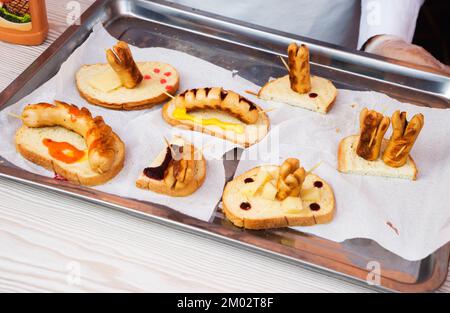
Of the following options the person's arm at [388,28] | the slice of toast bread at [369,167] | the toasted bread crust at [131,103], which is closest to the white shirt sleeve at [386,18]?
the person's arm at [388,28]

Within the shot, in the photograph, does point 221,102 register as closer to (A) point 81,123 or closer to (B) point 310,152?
(B) point 310,152

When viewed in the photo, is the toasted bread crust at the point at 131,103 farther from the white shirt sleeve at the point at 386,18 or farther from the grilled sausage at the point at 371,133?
the white shirt sleeve at the point at 386,18

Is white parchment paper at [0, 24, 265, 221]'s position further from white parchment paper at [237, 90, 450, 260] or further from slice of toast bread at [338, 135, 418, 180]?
slice of toast bread at [338, 135, 418, 180]

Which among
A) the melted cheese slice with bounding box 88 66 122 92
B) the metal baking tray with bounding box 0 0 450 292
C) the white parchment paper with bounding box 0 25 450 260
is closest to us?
the metal baking tray with bounding box 0 0 450 292

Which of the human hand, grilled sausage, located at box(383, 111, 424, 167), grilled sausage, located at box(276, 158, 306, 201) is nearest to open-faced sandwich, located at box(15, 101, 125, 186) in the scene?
grilled sausage, located at box(276, 158, 306, 201)

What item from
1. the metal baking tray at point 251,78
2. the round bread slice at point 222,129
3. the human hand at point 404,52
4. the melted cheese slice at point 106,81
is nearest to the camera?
the metal baking tray at point 251,78

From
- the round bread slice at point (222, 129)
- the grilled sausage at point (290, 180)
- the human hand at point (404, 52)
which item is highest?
the human hand at point (404, 52)
